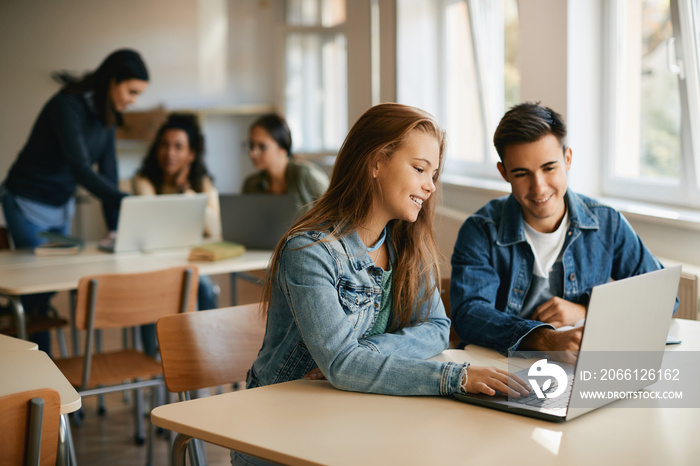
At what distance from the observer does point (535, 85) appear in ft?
10.7

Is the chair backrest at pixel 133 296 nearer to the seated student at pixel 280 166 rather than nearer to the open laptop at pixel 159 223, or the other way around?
the open laptop at pixel 159 223

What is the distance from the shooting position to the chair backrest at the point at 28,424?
1254 millimetres

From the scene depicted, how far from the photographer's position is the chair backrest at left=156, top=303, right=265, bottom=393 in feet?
5.42

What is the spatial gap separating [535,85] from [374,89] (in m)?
2.11

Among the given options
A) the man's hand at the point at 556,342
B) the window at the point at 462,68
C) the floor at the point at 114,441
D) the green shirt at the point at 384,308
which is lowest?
the floor at the point at 114,441

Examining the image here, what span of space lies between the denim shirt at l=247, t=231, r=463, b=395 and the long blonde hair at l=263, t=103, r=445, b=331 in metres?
0.03

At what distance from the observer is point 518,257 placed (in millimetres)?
1804

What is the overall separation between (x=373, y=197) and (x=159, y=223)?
191 centimetres

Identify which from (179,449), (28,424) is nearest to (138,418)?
(28,424)

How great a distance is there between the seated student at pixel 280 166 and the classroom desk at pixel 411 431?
2.15m

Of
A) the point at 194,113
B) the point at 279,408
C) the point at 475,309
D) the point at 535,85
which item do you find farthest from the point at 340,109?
the point at 279,408

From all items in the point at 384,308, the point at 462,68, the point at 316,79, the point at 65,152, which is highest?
the point at 316,79

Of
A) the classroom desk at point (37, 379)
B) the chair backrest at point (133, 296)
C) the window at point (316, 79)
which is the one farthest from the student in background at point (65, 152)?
the window at point (316, 79)

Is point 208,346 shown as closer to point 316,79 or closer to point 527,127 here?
point 527,127
